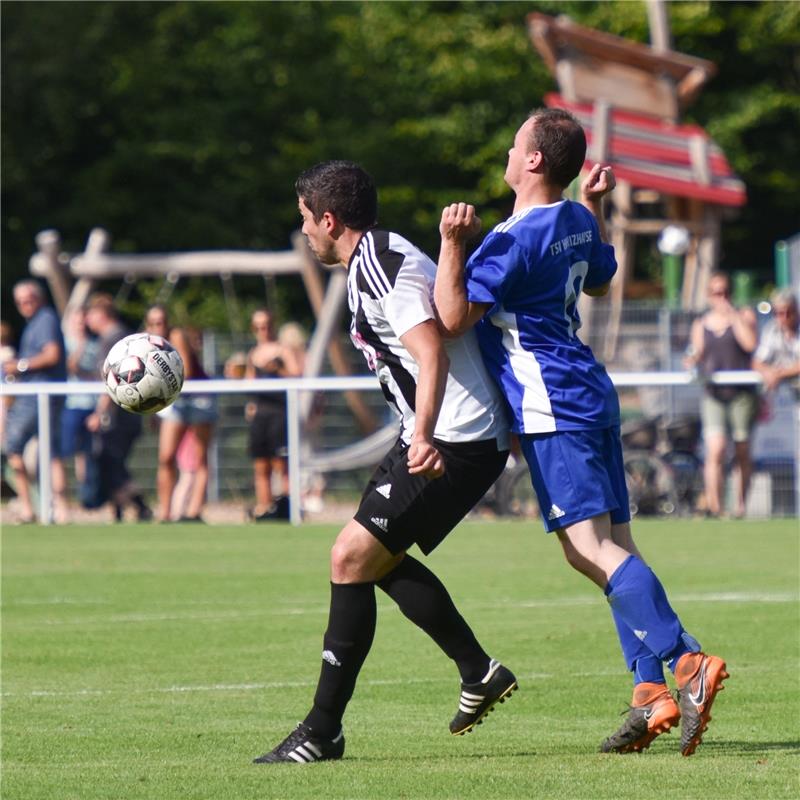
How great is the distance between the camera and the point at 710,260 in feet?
81.0

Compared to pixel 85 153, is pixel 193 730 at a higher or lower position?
lower

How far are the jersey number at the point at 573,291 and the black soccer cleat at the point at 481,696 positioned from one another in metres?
1.25

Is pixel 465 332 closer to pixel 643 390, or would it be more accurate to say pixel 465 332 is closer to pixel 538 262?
pixel 538 262

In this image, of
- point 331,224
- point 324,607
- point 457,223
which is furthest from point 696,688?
point 324,607

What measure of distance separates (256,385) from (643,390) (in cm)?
423

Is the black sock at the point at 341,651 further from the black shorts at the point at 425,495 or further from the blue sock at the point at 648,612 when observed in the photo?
the blue sock at the point at 648,612

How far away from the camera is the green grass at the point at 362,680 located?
5.77m

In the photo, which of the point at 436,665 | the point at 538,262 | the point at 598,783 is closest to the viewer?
the point at 598,783

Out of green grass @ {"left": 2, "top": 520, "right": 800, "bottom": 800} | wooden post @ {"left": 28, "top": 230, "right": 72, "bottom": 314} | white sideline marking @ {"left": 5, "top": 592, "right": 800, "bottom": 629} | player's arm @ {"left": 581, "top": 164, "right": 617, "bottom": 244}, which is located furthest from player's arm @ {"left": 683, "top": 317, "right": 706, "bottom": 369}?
player's arm @ {"left": 581, "top": 164, "right": 617, "bottom": 244}

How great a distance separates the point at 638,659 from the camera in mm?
6227

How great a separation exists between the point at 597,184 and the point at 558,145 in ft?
1.40

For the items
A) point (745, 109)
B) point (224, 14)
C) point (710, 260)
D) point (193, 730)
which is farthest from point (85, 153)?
point (193, 730)

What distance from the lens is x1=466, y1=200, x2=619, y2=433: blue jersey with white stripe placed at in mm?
6117

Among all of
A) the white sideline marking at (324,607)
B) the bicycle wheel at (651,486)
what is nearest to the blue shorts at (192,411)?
the bicycle wheel at (651,486)
